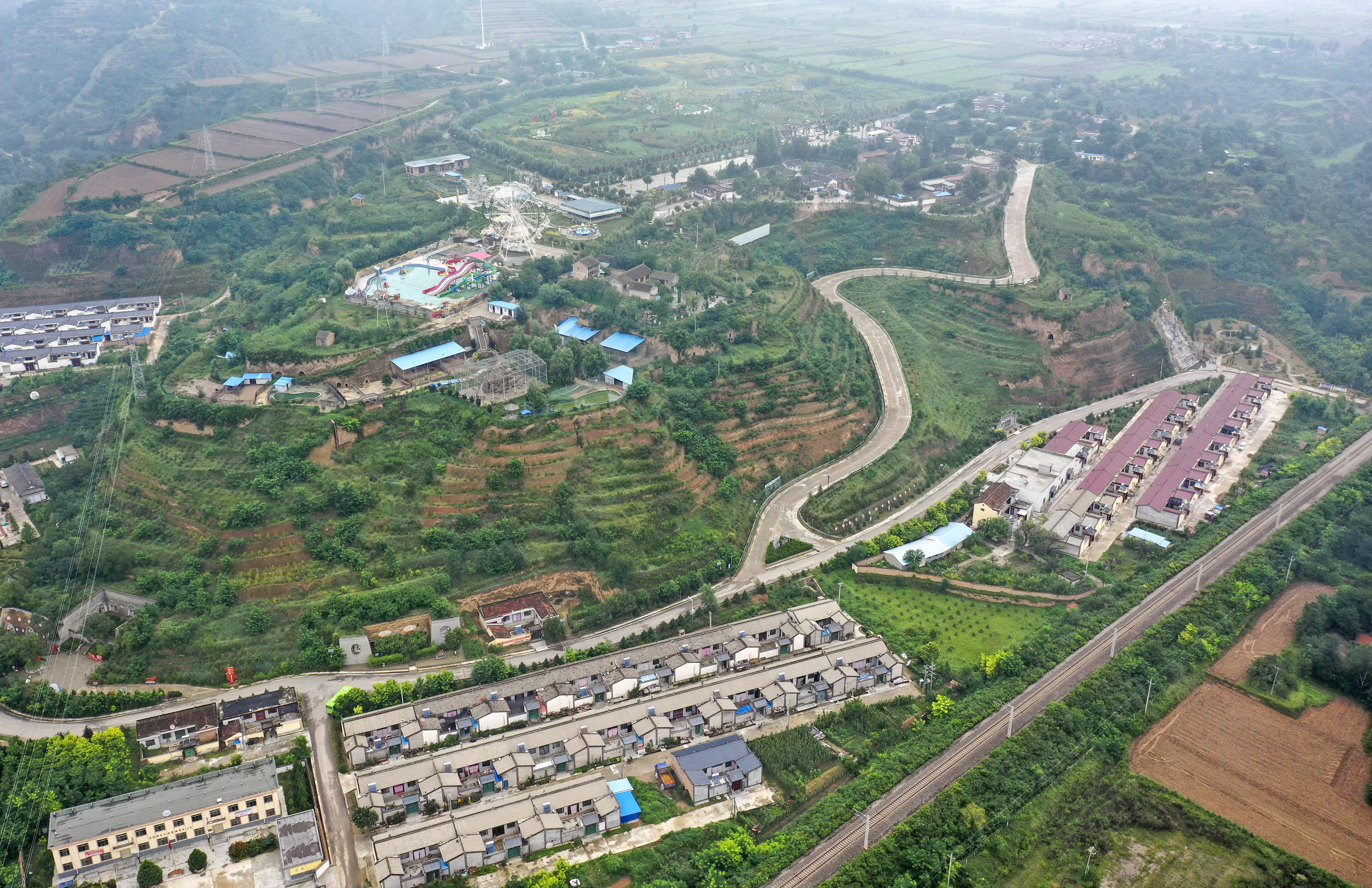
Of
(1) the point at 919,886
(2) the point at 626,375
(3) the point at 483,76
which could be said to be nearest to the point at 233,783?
(1) the point at 919,886

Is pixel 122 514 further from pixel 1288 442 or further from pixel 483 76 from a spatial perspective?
pixel 483 76

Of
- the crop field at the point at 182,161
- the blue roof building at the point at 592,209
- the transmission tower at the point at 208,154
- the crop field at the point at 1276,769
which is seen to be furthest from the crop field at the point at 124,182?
the crop field at the point at 1276,769

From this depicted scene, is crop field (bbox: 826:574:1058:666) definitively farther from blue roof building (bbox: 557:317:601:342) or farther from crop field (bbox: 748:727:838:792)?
blue roof building (bbox: 557:317:601:342)

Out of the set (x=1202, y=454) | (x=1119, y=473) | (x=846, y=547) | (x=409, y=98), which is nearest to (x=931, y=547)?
(x=846, y=547)

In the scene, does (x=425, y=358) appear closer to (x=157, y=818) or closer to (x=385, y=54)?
(x=157, y=818)

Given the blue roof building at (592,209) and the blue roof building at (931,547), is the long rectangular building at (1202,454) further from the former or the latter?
the blue roof building at (592,209)

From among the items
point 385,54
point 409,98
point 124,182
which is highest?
point 385,54
